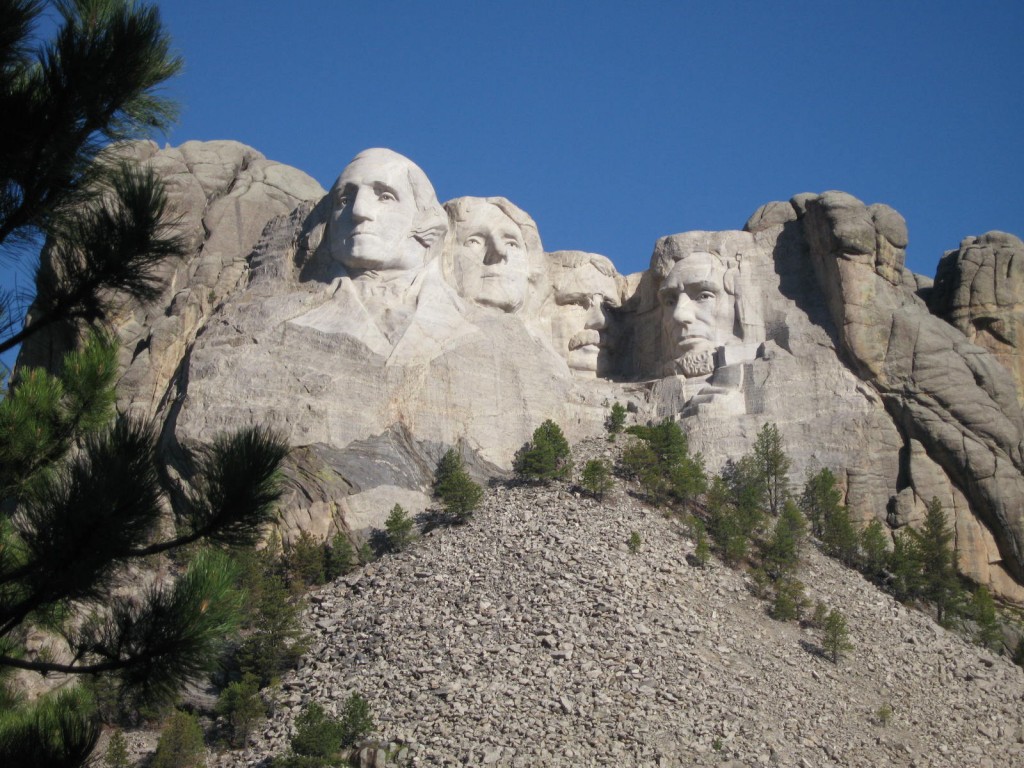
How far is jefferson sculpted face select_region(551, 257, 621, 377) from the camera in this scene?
120ft

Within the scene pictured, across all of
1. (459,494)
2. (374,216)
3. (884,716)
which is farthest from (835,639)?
(374,216)

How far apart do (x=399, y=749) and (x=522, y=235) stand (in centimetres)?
1580

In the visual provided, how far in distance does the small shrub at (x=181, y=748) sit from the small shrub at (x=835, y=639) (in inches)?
401

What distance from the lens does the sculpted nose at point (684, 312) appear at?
3494 cm

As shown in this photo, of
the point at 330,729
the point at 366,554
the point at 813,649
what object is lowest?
the point at 330,729

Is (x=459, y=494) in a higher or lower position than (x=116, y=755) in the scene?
higher

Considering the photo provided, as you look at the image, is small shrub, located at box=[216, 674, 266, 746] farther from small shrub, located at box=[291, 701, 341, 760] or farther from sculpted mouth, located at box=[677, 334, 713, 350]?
sculpted mouth, located at box=[677, 334, 713, 350]

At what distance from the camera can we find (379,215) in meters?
32.1

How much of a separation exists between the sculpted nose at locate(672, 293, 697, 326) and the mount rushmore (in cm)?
5

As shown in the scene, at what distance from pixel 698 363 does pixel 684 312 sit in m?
1.19

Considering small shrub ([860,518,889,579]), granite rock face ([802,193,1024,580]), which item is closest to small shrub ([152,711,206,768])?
small shrub ([860,518,889,579])

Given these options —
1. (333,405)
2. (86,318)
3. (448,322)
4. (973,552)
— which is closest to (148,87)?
(86,318)

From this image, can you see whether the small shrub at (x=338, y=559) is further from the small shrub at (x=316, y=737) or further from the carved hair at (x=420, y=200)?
the carved hair at (x=420, y=200)

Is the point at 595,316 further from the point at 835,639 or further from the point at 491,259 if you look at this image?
the point at 835,639
